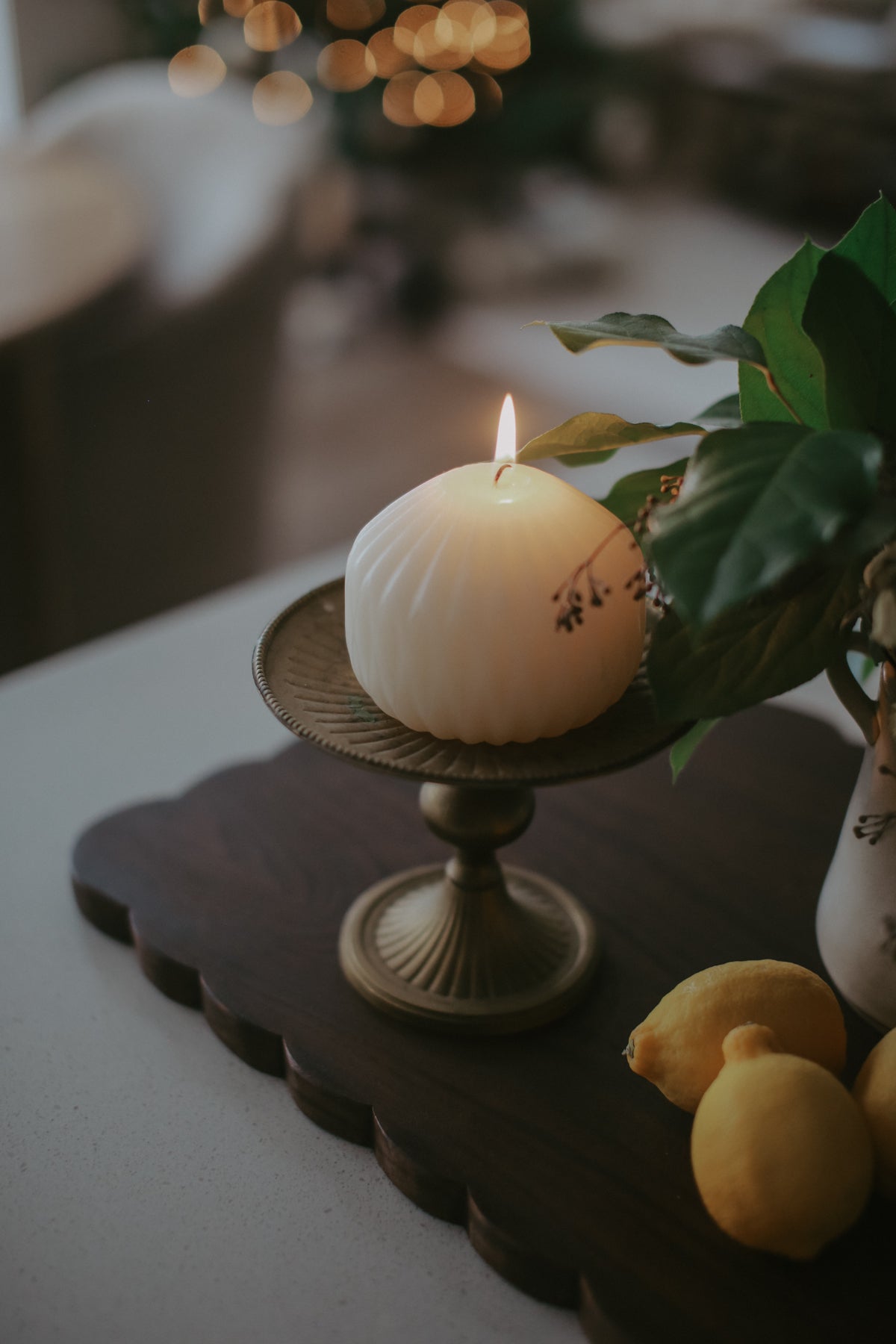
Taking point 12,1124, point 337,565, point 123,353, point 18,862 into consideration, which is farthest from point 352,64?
point 12,1124

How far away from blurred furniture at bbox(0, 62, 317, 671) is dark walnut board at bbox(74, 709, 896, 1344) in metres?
0.70

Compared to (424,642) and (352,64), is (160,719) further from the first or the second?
(352,64)

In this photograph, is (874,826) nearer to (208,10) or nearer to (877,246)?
(877,246)

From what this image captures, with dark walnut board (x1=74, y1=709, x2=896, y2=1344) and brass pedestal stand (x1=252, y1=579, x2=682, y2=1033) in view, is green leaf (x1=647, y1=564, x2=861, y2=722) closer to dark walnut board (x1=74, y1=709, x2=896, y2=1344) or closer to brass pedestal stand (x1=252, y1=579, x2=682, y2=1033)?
brass pedestal stand (x1=252, y1=579, x2=682, y2=1033)

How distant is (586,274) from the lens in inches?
107

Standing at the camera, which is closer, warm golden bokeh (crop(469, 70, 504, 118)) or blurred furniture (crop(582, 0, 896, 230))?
blurred furniture (crop(582, 0, 896, 230))

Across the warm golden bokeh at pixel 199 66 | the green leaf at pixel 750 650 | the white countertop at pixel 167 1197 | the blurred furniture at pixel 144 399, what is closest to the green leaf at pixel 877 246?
the green leaf at pixel 750 650

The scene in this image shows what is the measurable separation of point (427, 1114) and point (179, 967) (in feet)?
0.42

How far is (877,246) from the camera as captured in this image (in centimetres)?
40

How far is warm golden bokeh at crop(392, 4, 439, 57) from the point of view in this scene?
7.04 ft

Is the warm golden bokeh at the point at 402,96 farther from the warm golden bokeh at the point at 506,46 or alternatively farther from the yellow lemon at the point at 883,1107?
the yellow lemon at the point at 883,1107

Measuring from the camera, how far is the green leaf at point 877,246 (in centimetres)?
39

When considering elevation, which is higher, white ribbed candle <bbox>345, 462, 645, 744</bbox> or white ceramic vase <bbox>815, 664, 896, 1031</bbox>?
white ribbed candle <bbox>345, 462, 645, 744</bbox>

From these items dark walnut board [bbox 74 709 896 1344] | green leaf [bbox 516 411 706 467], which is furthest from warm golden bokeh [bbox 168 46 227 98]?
green leaf [bbox 516 411 706 467]
